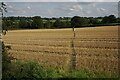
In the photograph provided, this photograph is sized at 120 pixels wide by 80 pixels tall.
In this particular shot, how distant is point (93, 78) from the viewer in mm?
9734

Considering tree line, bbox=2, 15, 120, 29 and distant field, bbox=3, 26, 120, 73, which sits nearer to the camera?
distant field, bbox=3, 26, 120, 73

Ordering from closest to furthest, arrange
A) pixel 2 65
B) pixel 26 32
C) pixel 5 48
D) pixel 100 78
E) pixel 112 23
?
1. pixel 2 65
2. pixel 5 48
3. pixel 100 78
4. pixel 112 23
5. pixel 26 32

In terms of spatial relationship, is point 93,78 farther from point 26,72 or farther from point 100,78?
point 26,72

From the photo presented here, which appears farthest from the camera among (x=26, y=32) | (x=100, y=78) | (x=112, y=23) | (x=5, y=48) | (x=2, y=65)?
(x=26, y=32)

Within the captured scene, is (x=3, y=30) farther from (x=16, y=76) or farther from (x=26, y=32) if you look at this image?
(x=26, y=32)

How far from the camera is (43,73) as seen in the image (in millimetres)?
9359

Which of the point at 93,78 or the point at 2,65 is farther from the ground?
the point at 2,65

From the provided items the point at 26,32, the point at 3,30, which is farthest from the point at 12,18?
the point at 26,32

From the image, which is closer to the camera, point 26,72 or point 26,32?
point 26,72

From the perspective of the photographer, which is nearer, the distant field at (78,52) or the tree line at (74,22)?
the distant field at (78,52)

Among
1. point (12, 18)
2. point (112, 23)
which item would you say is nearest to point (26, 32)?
point (112, 23)

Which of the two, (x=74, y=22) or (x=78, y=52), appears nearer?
(x=78, y=52)

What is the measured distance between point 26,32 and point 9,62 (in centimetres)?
6386

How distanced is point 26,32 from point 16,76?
2531 inches
